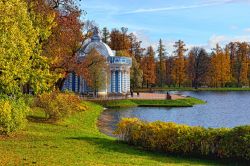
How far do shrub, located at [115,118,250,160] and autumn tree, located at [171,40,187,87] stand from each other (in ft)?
308

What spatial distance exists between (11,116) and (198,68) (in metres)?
102

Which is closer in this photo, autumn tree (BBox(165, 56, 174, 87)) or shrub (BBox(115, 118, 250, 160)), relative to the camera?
shrub (BBox(115, 118, 250, 160))

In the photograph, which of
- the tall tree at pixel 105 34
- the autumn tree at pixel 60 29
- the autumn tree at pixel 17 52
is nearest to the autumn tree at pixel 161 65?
the tall tree at pixel 105 34

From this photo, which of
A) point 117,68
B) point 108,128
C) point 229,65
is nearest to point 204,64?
point 229,65

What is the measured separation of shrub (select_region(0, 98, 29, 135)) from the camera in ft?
62.5

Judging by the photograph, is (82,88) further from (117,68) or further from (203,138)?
(203,138)

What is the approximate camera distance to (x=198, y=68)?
118 m

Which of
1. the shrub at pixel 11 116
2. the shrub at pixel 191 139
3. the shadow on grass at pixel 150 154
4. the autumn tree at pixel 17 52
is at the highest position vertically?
the autumn tree at pixel 17 52

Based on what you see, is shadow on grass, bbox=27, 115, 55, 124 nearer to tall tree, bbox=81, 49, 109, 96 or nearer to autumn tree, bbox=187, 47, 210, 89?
tall tree, bbox=81, 49, 109, 96

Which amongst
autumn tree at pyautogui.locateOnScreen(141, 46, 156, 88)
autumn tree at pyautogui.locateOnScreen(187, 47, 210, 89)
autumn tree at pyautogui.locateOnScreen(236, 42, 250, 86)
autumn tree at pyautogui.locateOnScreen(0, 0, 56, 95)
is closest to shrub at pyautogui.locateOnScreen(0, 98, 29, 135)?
autumn tree at pyautogui.locateOnScreen(0, 0, 56, 95)

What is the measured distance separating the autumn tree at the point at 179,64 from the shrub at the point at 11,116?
310 ft

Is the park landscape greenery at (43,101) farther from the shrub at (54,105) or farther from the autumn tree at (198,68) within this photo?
the autumn tree at (198,68)

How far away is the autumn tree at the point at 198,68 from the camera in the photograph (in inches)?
4616

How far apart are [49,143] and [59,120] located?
10597 mm
